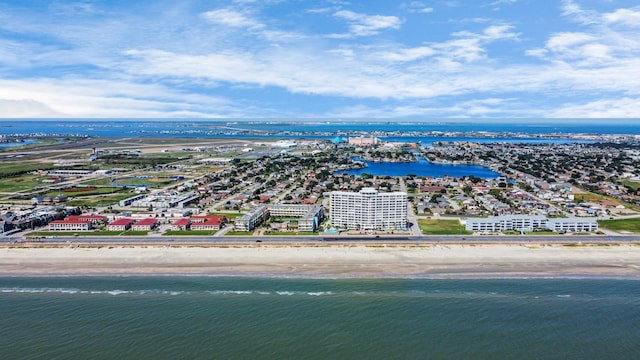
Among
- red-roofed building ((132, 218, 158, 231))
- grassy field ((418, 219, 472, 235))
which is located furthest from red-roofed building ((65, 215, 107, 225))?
grassy field ((418, 219, 472, 235))

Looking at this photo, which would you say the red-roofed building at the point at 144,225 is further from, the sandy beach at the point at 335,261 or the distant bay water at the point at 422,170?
the distant bay water at the point at 422,170

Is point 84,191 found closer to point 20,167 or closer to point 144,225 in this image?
point 144,225

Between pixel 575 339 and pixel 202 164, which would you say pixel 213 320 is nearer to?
pixel 575 339

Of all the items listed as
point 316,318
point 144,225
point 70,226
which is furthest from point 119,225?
point 316,318

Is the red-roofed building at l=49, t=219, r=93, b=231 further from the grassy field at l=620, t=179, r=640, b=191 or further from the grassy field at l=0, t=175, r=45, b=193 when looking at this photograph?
the grassy field at l=620, t=179, r=640, b=191

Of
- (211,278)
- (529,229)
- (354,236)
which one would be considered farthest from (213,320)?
(529,229)
